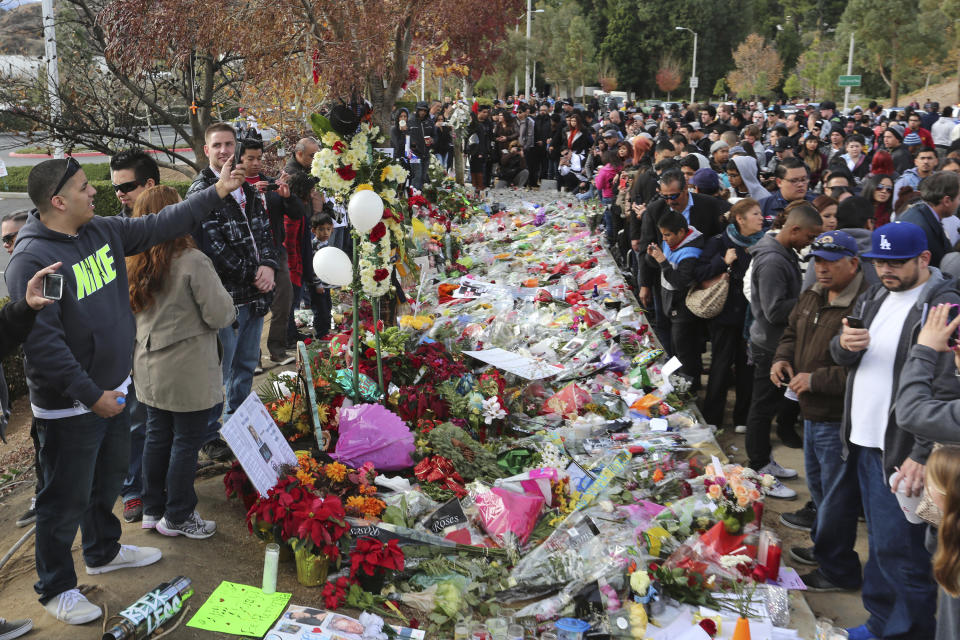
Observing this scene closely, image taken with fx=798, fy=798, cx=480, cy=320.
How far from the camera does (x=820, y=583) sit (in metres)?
4.14

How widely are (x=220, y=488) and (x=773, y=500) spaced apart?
3.48m

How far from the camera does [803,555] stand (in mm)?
4441

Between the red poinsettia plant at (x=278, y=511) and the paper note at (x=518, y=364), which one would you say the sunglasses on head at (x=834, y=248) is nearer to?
the paper note at (x=518, y=364)

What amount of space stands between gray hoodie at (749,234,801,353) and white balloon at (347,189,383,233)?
2.39 m

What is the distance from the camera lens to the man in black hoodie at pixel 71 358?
10.4 ft

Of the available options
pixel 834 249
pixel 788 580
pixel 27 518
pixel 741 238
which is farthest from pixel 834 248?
pixel 27 518

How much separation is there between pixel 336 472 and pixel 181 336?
3.61 feet

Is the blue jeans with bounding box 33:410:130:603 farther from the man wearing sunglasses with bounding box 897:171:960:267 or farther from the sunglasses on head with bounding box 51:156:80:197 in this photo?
the man wearing sunglasses with bounding box 897:171:960:267

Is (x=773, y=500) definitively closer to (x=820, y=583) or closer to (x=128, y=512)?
(x=820, y=583)

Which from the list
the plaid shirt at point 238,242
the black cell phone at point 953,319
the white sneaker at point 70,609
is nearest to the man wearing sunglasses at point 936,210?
the black cell phone at point 953,319

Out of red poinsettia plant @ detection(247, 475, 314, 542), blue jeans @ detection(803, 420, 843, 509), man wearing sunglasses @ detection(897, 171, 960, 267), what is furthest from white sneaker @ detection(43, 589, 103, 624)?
man wearing sunglasses @ detection(897, 171, 960, 267)

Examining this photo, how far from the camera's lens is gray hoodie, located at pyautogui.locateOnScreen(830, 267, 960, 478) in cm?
301

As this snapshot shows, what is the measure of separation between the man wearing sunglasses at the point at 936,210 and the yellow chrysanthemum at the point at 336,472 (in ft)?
13.7

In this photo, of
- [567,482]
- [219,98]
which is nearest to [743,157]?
[567,482]
